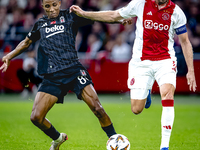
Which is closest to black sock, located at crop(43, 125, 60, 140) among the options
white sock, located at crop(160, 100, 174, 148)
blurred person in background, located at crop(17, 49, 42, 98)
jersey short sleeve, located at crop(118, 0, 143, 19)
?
white sock, located at crop(160, 100, 174, 148)

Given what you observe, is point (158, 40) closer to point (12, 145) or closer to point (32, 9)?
point (12, 145)

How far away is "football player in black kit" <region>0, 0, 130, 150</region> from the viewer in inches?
200

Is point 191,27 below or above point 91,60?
above

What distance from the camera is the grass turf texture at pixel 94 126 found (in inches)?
232

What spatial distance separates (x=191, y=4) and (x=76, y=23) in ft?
32.8

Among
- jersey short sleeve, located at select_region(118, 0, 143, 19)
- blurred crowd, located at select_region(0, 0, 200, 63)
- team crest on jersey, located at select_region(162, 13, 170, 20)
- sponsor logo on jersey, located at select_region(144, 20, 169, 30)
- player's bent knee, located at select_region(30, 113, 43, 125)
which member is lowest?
blurred crowd, located at select_region(0, 0, 200, 63)

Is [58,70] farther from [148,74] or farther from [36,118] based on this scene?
[148,74]

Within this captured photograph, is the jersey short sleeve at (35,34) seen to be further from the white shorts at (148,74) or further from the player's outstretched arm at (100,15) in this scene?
the white shorts at (148,74)

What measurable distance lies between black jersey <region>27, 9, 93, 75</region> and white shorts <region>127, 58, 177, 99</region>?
3.14ft

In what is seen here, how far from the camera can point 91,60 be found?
13.3 m

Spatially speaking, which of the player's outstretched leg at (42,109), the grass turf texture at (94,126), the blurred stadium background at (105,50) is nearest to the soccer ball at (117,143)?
the grass turf texture at (94,126)

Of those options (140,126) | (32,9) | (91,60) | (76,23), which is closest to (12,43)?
(32,9)

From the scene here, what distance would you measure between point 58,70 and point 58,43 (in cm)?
43

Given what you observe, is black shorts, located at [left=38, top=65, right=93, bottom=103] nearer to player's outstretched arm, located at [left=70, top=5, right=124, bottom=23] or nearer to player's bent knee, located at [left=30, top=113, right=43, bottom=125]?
player's bent knee, located at [left=30, top=113, right=43, bottom=125]
